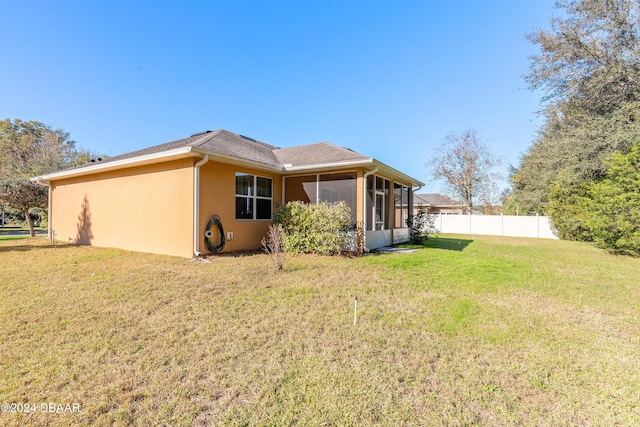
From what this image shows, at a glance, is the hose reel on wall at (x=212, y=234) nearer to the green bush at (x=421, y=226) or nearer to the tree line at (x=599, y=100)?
the green bush at (x=421, y=226)

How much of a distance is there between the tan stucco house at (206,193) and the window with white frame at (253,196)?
1.3 inches

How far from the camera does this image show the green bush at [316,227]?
841cm

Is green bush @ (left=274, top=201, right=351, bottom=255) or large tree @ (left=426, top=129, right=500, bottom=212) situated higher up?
large tree @ (left=426, top=129, right=500, bottom=212)

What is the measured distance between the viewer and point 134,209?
31.0 ft

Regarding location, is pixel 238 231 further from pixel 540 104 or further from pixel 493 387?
pixel 540 104

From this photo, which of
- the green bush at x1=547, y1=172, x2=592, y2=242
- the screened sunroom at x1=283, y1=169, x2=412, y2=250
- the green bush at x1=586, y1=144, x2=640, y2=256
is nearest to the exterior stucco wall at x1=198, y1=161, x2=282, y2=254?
the screened sunroom at x1=283, y1=169, x2=412, y2=250

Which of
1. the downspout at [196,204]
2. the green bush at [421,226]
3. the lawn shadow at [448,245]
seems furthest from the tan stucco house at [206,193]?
the lawn shadow at [448,245]

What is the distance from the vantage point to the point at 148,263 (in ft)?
23.5

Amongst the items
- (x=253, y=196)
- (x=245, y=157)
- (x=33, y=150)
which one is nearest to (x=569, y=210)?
(x=253, y=196)

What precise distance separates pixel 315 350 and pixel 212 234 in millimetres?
6237

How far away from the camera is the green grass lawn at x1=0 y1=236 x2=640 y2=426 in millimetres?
2109

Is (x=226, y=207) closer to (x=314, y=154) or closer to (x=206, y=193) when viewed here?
(x=206, y=193)

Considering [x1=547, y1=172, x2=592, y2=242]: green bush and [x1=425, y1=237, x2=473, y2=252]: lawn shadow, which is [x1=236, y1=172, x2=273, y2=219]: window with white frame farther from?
[x1=547, y1=172, x2=592, y2=242]: green bush

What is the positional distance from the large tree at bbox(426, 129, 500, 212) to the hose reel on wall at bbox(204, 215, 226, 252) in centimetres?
2760
